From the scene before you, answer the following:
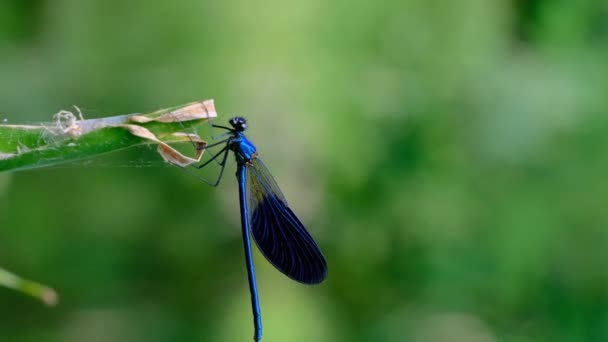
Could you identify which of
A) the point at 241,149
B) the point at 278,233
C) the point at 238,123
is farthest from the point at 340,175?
the point at 238,123

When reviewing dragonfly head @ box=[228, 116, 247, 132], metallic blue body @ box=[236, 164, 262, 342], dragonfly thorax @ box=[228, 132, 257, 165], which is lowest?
metallic blue body @ box=[236, 164, 262, 342]

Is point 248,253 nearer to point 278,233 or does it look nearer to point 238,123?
point 278,233

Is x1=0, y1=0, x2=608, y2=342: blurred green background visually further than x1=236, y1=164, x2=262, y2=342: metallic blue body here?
Yes

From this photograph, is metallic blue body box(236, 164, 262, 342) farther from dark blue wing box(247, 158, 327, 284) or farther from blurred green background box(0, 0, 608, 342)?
blurred green background box(0, 0, 608, 342)

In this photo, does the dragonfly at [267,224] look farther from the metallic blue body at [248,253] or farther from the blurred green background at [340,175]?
the blurred green background at [340,175]

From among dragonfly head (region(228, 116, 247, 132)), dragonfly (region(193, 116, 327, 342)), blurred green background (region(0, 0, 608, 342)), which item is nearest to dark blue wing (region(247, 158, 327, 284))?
dragonfly (region(193, 116, 327, 342))

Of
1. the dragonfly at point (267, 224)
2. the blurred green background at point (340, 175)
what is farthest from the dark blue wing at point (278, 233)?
the blurred green background at point (340, 175)

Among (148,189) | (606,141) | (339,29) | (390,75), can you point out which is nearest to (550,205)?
(606,141)
